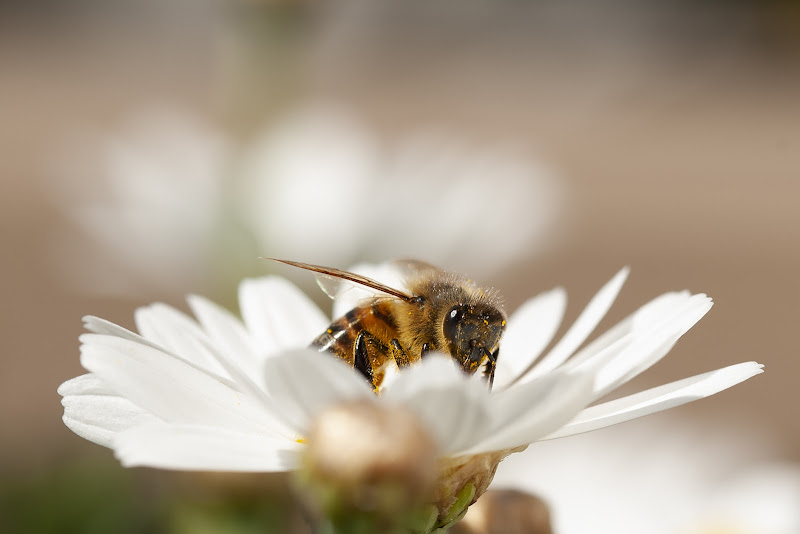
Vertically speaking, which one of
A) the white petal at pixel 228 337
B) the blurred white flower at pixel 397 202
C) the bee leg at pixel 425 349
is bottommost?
the bee leg at pixel 425 349

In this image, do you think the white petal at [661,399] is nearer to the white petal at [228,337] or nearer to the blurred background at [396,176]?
the white petal at [228,337]

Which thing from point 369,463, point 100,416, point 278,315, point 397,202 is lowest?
point 369,463

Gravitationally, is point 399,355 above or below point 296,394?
above

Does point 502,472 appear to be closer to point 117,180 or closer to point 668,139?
point 117,180

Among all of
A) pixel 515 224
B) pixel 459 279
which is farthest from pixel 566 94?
pixel 459 279

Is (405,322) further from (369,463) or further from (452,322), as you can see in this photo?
(369,463)

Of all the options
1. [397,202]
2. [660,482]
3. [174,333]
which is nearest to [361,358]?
[174,333]

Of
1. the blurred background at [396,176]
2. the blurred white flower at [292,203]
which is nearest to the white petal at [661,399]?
the blurred background at [396,176]

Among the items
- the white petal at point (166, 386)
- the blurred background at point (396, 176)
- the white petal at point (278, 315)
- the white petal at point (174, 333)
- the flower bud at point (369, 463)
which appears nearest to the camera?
the flower bud at point (369, 463)

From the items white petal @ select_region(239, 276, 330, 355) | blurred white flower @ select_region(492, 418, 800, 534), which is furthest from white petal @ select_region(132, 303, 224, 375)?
blurred white flower @ select_region(492, 418, 800, 534)
